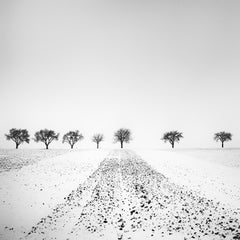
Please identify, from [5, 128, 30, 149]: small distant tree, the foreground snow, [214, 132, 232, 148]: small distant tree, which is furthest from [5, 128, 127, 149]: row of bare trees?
the foreground snow

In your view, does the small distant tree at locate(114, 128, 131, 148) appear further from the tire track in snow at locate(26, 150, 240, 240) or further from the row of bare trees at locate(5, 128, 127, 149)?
the tire track in snow at locate(26, 150, 240, 240)

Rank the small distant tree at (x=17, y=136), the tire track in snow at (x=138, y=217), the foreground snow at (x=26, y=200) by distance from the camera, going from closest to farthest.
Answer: the tire track in snow at (x=138, y=217) → the foreground snow at (x=26, y=200) → the small distant tree at (x=17, y=136)

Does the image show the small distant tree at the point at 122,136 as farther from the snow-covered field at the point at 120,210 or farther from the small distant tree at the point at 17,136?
the snow-covered field at the point at 120,210

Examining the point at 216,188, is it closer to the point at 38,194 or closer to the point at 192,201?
the point at 192,201

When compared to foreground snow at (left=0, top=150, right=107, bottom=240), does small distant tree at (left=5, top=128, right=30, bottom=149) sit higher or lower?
higher

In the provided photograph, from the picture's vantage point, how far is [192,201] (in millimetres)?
12219

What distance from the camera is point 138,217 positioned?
32.5ft

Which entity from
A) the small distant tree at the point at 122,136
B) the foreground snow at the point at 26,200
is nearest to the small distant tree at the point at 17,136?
the small distant tree at the point at 122,136

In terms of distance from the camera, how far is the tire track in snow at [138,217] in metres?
8.22

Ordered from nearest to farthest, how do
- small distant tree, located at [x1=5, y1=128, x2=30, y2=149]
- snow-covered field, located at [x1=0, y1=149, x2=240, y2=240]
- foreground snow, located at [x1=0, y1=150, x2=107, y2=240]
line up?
snow-covered field, located at [x1=0, y1=149, x2=240, y2=240], foreground snow, located at [x1=0, y1=150, x2=107, y2=240], small distant tree, located at [x1=5, y1=128, x2=30, y2=149]

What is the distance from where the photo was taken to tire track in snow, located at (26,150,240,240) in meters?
8.22

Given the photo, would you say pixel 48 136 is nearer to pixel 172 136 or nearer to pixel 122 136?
pixel 122 136

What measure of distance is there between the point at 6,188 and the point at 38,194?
3.13 m

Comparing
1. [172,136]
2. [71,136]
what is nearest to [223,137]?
[172,136]
